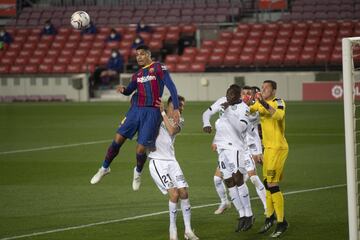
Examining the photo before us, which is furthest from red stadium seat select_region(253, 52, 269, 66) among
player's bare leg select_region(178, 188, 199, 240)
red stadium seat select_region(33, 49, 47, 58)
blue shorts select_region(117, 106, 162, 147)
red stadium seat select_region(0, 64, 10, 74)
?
player's bare leg select_region(178, 188, 199, 240)

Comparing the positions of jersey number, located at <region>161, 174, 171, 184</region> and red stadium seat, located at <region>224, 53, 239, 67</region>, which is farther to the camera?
red stadium seat, located at <region>224, 53, 239, 67</region>

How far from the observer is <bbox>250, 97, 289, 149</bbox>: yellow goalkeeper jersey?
1202 cm

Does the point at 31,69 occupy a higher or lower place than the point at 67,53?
lower

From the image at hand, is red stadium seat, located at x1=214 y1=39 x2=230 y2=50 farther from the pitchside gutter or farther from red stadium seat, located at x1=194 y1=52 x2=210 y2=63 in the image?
the pitchside gutter

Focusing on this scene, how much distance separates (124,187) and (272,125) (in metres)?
5.72

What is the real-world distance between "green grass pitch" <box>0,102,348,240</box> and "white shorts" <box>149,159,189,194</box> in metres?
0.98

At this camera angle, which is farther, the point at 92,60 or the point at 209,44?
the point at 92,60

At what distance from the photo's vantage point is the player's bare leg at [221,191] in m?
14.1

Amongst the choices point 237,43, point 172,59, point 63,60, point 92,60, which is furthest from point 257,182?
point 63,60

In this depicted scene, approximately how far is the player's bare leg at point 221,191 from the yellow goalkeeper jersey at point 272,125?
1.91m

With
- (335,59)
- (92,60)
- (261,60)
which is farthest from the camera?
(92,60)

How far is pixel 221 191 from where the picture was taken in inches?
555

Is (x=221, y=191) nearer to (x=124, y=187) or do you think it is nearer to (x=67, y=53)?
(x=124, y=187)

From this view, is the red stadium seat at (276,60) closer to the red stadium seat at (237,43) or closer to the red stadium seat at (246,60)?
the red stadium seat at (246,60)
